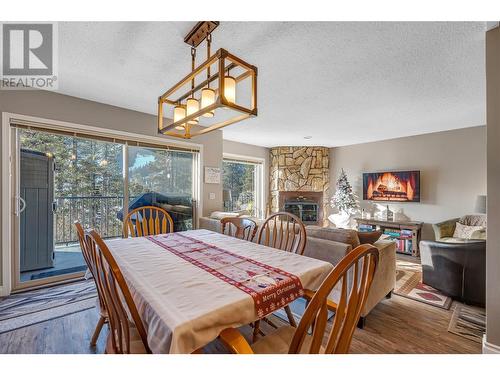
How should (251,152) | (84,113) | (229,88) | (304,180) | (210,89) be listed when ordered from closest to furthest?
1. (229,88)
2. (210,89)
3. (84,113)
4. (251,152)
5. (304,180)

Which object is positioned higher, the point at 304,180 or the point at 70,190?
the point at 304,180

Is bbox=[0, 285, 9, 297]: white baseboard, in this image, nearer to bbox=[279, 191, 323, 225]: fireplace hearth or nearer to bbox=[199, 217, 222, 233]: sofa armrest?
bbox=[199, 217, 222, 233]: sofa armrest

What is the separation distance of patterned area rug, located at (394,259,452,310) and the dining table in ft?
6.43

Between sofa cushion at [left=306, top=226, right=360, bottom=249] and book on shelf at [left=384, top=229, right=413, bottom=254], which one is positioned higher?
sofa cushion at [left=306, top=226, right=360, bottom=249]

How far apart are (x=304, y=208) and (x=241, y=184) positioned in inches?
67.4

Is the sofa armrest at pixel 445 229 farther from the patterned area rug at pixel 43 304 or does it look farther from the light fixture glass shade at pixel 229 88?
the patterned area rug at pixel 43 304

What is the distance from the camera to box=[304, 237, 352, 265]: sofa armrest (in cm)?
206

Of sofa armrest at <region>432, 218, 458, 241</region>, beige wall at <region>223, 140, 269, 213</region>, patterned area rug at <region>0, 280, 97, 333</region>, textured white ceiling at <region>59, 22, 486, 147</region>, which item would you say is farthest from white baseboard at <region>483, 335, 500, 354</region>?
beige wall at <region>223, 140, 269, 213</region>

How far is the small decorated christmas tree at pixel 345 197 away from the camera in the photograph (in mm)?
5332

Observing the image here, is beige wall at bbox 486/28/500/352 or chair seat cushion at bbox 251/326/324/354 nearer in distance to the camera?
chair seat cushion at bbox 251/326/324/354

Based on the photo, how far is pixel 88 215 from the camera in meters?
3.46

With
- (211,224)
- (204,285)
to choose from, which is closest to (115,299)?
(204,285)

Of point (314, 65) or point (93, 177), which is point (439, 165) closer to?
point (314, 65)
